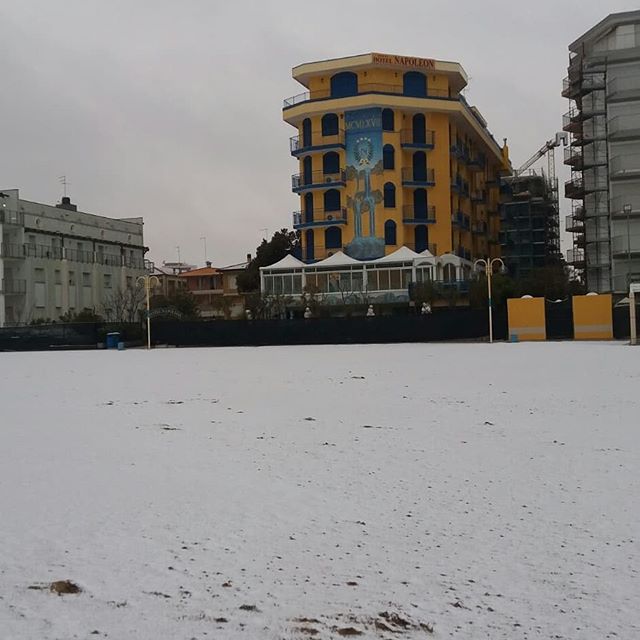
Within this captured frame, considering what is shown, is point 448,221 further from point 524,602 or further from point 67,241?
point 524,602

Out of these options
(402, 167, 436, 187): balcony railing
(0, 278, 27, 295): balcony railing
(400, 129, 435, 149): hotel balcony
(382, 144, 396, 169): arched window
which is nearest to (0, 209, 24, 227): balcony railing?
(0, 278, 27, 295): balcony railing

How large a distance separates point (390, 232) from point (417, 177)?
5.19 m

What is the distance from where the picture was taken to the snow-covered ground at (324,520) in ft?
15.9

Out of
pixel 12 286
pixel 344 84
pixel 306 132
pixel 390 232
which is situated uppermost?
pixel 344 84

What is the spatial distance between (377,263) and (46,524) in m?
52.5

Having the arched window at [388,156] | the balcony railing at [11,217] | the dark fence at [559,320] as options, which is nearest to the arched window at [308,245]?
the arched window at [388,156]

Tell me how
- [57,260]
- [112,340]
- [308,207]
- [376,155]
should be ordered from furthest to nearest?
[57,260], [308,207], [376,155], [112,340]

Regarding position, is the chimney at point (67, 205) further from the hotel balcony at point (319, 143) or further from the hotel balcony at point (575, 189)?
the hotel balcony at point (575, 189)

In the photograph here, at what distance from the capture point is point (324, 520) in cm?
691

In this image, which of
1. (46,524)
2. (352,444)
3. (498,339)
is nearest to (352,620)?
(46,524)

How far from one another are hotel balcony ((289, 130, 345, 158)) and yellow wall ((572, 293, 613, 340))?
28592 mm

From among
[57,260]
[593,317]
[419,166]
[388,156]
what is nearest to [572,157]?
[419,166]

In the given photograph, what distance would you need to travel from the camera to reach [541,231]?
7925 centimetres

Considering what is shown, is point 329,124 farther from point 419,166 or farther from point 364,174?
point 419,166
